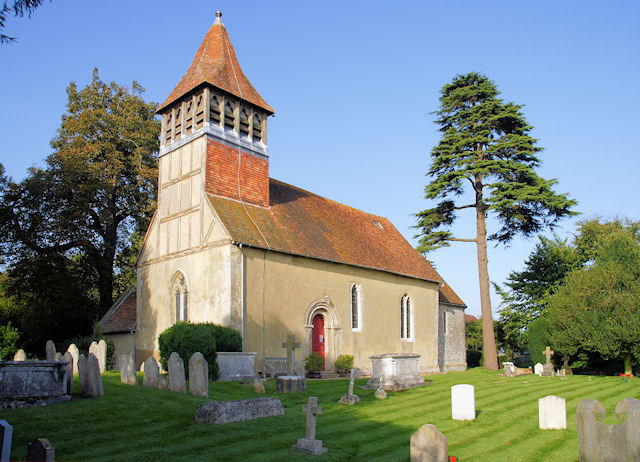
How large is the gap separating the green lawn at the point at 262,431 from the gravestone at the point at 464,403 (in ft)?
1.04

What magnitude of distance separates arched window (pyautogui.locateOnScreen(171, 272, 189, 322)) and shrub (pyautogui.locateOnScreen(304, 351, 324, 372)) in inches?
210

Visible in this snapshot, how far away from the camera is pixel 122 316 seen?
2609cm

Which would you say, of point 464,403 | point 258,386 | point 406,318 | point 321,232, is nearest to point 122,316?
point 321,232

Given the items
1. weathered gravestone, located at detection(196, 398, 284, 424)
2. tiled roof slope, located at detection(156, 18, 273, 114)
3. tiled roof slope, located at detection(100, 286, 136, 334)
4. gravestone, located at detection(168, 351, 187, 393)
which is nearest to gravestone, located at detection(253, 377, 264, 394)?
gravestone, located at detection(168, 351, 187, 393)

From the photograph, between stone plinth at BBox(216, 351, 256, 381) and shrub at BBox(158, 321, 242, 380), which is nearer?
shrub at BBox(158, 321, 242, 380)

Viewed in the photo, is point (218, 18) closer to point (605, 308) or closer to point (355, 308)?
point (355, 308)

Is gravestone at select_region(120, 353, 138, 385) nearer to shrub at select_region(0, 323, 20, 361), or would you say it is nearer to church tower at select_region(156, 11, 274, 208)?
church tower at select_region(156, 11, 274, 208)

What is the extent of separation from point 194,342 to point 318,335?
7.52 meters

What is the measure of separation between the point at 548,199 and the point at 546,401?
20071 mm

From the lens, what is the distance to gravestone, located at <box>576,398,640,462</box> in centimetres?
777

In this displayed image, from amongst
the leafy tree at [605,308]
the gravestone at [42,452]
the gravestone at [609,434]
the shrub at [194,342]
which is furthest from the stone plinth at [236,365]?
the leafy tree at [605,308]

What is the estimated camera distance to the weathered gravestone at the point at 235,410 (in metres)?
10.2

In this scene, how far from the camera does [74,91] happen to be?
32.5 m

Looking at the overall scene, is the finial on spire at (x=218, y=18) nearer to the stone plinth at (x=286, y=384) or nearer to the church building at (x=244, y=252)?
the church building at (x=244, y=252)
